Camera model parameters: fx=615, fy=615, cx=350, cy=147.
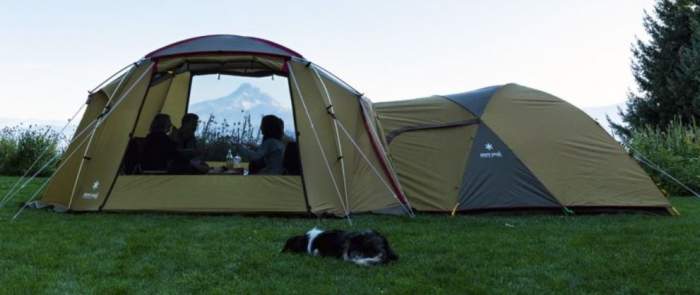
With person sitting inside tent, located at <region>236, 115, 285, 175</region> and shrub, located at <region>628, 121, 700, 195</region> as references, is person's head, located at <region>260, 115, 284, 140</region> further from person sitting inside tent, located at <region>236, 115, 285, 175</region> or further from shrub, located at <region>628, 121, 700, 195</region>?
shrub, located at <region>628, 121, 700, 195</region>

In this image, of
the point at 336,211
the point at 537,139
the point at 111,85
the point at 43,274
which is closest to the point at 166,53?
the point at 111,85

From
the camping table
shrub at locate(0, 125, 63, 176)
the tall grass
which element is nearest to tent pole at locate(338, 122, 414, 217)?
the camping table

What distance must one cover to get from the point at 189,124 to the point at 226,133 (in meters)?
0.45

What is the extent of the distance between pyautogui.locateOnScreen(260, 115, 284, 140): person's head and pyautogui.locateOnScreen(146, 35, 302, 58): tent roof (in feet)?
2.45

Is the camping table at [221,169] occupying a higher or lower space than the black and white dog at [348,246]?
higher

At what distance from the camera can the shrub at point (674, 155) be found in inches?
373

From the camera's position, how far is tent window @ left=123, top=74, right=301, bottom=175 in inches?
252

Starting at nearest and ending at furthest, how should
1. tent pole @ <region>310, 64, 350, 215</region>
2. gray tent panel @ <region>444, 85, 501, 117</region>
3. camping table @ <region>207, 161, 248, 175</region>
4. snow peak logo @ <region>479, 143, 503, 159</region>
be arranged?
tent pole @ <region>310, 64, 350, 215</region> → camping table @ <region>207, 161, 248, 175</region> → snow peak logo @ <region>479, 143, 503, 159</region> → gray tent panel @ <region>444, 85, 501, 117</region>

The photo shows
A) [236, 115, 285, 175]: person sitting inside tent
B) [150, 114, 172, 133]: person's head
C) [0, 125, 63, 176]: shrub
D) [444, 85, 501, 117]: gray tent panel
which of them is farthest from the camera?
[0, 125, 63, 176]: shrub

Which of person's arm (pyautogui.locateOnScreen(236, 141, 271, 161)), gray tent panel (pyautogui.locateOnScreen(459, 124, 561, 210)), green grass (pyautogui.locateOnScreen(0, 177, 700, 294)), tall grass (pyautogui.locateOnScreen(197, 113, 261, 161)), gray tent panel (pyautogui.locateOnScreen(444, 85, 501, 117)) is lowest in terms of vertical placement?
green grass (pyautogui.locateOnScreen(0, 177, 700, 294))

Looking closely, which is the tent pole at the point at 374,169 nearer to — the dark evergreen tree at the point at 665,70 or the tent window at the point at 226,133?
the tent window at the point at 226,133

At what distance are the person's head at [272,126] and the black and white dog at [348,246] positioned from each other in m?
2.53

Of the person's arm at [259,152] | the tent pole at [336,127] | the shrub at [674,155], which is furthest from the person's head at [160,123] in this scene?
the shrub at [674,155]

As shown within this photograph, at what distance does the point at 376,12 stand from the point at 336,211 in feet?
19.0
